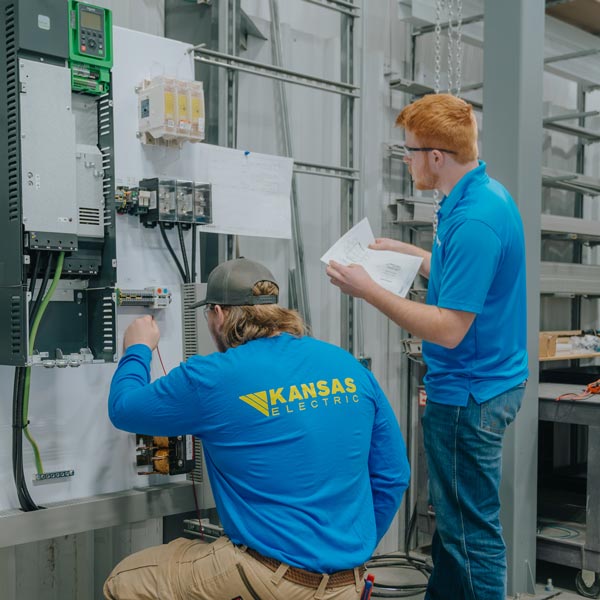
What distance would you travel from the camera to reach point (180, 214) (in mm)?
2551

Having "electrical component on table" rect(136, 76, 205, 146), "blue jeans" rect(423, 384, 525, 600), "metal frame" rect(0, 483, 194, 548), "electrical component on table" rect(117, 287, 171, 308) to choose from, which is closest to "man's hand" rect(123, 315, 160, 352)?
"electrical component on table" rect(117, 287, 171, 308)

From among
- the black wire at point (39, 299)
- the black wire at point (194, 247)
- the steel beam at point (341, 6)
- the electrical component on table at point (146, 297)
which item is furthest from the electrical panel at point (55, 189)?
the steel beam at point (341, 6)

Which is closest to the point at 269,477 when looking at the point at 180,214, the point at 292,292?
the point at 180,214

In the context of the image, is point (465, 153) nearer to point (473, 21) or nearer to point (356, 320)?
point (356, 320)

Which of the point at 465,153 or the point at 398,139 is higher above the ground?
the point at 398,139

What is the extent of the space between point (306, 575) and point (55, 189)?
1182 millimetres

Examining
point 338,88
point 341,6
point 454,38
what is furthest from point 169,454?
point 454,38

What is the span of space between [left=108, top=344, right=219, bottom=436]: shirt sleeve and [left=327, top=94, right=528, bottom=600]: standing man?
686 mm

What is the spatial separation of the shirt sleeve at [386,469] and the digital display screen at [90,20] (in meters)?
1.33

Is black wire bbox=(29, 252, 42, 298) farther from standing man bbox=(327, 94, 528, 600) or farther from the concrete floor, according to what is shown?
the concrete floor

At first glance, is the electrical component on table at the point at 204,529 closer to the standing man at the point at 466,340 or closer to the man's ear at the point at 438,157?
the standing man at the point at 466,340

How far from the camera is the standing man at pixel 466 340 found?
89.4 inches

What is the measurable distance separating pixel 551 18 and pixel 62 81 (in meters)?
3.12

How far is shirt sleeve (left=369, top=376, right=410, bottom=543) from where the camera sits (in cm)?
203
